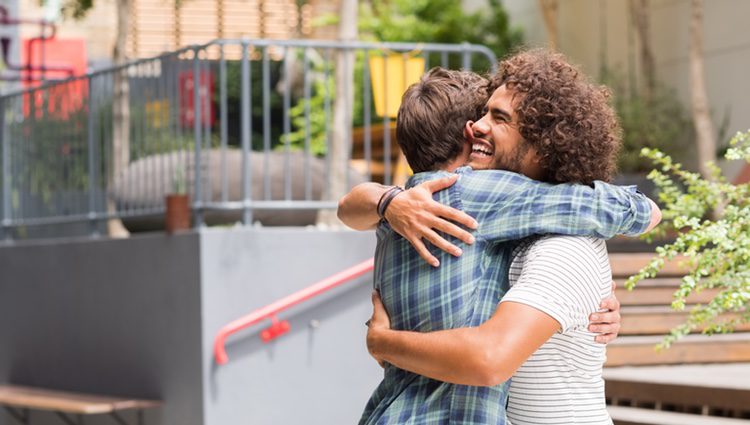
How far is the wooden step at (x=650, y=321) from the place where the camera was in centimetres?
627

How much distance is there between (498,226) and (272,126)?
477 inches

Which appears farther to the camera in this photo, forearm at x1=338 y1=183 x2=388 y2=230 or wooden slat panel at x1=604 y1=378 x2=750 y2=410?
wooden slat panel at x1=604 y1=378 x2=750 y2=410

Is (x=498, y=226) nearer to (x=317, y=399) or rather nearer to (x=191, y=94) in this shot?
(x=317, y=399)

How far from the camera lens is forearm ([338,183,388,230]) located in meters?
2.53

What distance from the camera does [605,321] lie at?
218 cm

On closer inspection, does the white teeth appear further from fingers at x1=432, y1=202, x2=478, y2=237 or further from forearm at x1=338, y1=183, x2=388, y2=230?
forearm at x1=338, y1=183, x2=388, y2=230

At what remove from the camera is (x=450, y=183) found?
2.20m

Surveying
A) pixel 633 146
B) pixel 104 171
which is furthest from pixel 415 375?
pixel 633 146

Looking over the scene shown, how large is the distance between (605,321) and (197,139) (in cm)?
441

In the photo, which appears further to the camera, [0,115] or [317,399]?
[0,115]

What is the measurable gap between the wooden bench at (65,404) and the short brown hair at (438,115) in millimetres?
4432

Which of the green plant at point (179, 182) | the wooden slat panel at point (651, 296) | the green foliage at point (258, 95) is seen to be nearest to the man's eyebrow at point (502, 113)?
the wooden slat panel at point (651, 296)

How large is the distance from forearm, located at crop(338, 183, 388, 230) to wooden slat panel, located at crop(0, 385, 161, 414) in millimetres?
4089

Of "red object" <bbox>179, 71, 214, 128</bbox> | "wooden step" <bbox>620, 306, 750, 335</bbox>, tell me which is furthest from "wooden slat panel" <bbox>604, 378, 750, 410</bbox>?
"red object" <bbox>179, 71, 214, 128</bbox>
